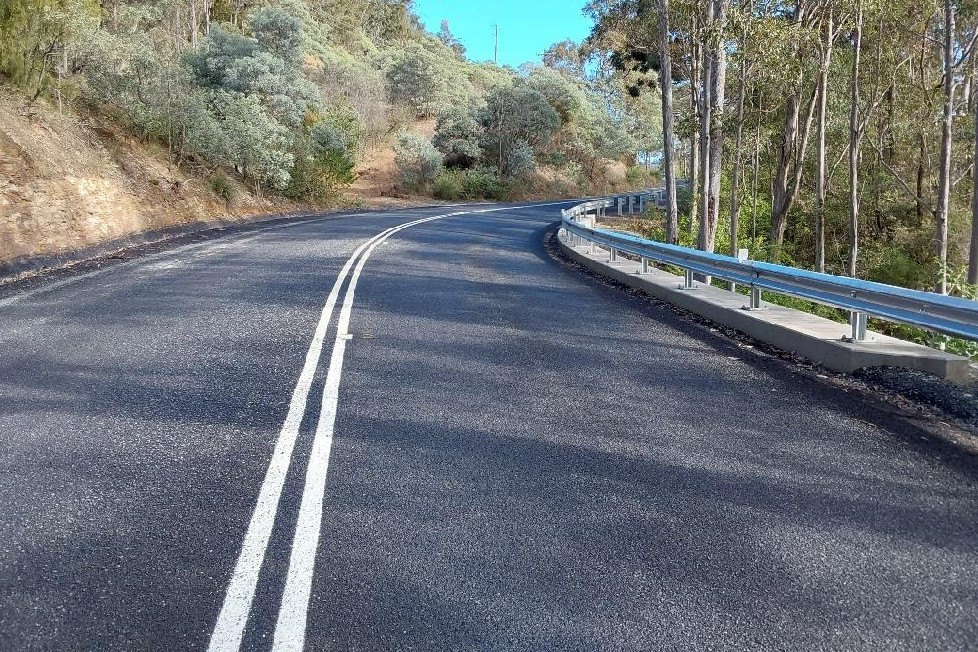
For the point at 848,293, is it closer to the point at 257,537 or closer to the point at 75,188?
the point at 257,537

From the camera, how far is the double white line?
116 inches

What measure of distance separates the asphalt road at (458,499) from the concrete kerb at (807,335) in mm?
477

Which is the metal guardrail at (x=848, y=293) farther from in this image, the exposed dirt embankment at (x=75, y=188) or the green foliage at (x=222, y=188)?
the green foliage at (x=222, y=188)

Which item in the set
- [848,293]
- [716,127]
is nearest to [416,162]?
[716,127]

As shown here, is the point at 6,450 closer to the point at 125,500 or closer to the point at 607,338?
the point at 125,500

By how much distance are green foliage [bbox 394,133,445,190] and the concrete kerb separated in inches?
1346

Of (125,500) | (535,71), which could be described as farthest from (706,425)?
(535,71)

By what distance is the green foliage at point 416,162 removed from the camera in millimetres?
44312

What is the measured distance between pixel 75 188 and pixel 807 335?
48.7ft

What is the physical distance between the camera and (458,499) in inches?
161

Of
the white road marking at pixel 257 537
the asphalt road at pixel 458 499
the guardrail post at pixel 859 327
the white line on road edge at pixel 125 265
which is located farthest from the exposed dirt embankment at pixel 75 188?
the guardrail post at pixel 859 327

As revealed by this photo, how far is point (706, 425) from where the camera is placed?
532 centimetres

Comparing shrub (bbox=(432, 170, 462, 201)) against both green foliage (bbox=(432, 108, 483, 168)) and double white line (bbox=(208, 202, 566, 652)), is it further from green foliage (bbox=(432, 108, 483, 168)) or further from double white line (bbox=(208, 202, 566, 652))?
double white line (bbox=(208, 202, 566, 652))

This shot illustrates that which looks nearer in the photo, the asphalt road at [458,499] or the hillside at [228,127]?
the asphalt road at [458,499]
